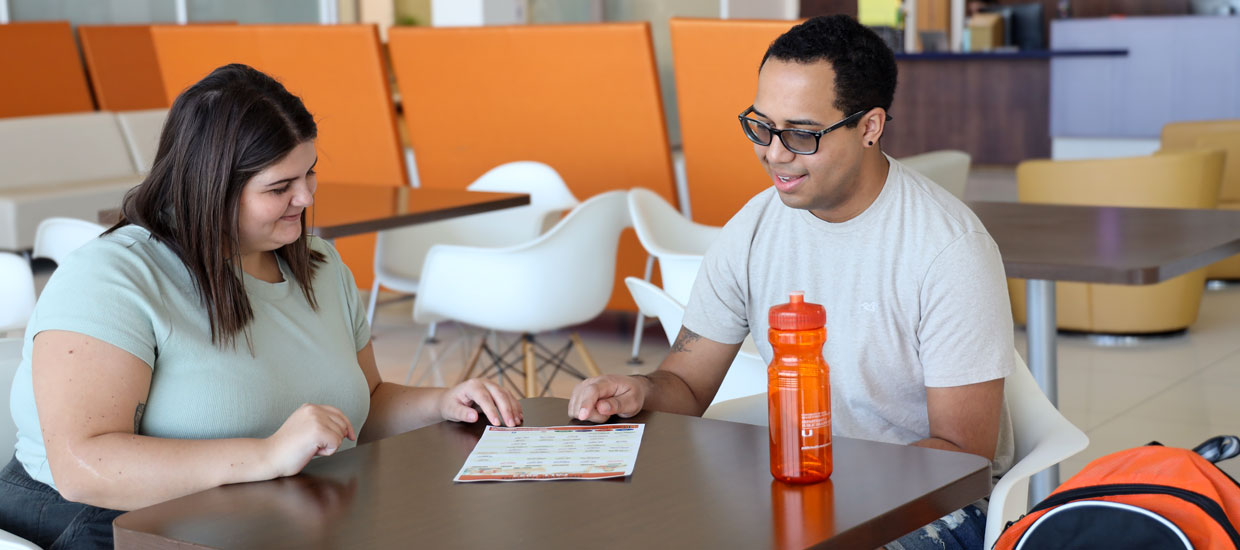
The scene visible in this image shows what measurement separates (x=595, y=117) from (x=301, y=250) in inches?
139

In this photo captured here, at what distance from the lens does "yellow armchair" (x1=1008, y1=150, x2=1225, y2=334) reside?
5.08 meters

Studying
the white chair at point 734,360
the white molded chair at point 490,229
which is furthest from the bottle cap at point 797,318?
the white molded chair at point 490,229

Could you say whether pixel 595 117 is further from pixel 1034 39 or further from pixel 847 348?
pixel 1034 39

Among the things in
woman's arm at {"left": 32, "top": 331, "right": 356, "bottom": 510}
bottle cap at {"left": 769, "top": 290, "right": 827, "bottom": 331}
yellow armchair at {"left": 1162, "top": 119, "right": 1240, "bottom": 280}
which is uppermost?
bottle cap at {"left": 769, "top": 290, "right": 827, "bottom": 331}

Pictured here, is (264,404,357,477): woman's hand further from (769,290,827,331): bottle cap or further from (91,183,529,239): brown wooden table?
(91,183,529,239): brown wooden table

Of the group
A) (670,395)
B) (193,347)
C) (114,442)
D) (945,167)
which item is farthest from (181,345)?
(945,167)

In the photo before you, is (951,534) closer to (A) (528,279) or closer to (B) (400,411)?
(B) (400,411)

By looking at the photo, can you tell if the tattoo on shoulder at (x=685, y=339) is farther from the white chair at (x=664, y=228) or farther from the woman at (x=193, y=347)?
the white chair at (x=664, y=228)

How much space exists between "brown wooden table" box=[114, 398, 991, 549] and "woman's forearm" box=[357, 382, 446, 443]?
276 millimetres

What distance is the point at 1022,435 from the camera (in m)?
1.99

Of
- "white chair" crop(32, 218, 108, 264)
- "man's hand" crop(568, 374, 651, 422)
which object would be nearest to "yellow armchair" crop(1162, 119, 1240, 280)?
"white chair" crop(32, 218, 108, 264)

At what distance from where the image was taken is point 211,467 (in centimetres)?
150

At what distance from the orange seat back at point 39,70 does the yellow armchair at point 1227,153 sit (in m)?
6.80

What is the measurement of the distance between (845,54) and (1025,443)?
67cm
